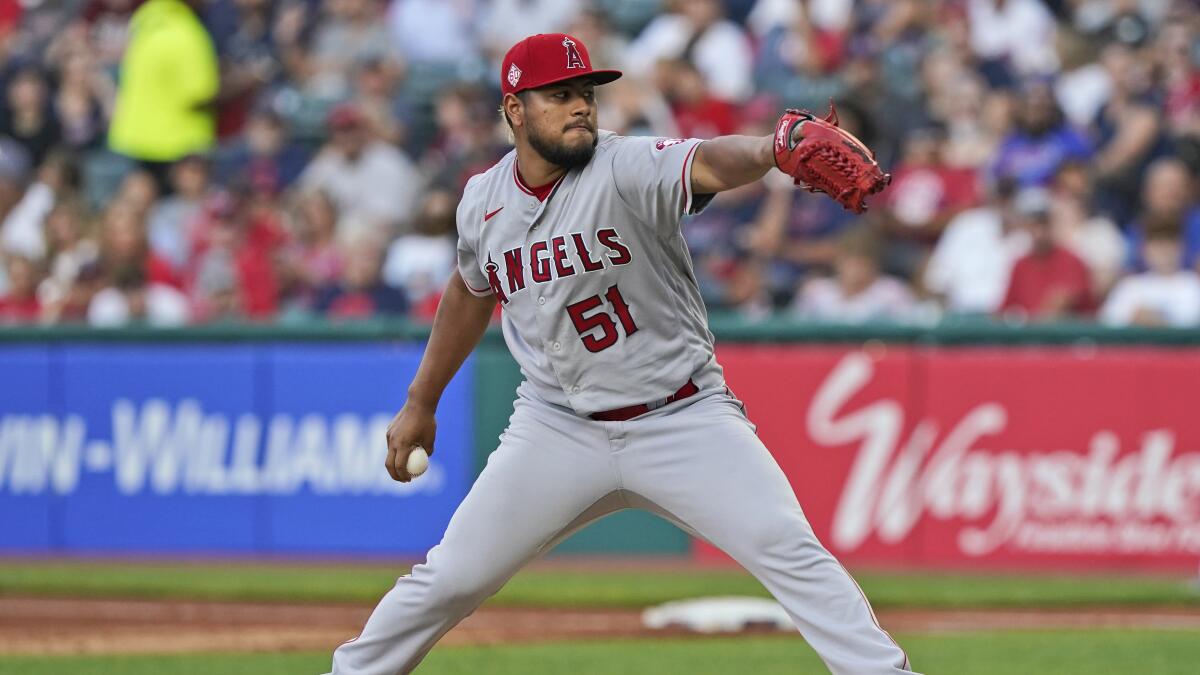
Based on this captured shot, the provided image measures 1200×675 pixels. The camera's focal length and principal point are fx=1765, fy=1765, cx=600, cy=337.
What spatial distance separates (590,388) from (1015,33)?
27.4 feet

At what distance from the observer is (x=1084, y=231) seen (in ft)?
33.6

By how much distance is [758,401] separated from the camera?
9664 mm

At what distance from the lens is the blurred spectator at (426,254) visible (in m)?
10.8

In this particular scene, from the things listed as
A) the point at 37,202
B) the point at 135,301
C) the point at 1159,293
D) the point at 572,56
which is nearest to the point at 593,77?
the point at 572,56

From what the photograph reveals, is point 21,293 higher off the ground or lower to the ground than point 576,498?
higher

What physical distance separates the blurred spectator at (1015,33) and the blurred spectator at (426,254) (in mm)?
3802

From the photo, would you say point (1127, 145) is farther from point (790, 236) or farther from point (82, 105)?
Result: point (82, 105)

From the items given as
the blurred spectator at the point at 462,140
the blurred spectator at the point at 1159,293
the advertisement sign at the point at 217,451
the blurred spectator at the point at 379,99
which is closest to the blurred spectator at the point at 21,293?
the advertisement sign at the point at 217,451

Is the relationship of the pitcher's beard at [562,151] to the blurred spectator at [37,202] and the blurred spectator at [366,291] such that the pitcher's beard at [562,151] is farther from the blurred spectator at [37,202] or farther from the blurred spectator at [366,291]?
the blurred spectator at [37,202]

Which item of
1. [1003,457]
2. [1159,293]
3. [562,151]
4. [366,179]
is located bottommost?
[1003,457]

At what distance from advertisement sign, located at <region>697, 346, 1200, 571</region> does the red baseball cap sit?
524 centimetres

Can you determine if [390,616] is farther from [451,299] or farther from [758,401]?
[758,401]

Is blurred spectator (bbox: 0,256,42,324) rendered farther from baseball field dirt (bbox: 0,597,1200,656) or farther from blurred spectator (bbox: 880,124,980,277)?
blurred spectator (bbox: 880,124,980,277)

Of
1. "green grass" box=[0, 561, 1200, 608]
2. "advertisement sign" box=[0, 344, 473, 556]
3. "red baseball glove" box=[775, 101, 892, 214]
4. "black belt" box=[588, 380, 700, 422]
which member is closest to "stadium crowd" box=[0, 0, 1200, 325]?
"advertisement sign" box=[0, 344, 473, 556]
